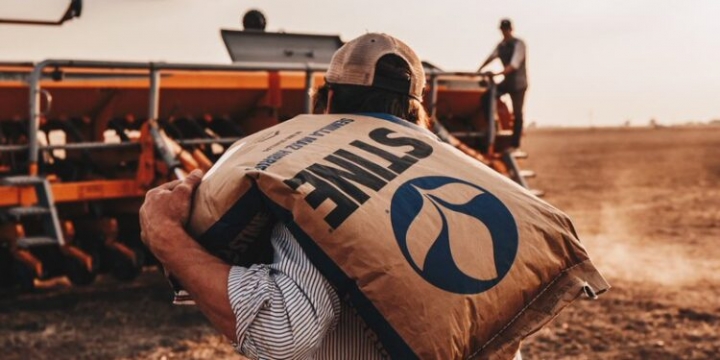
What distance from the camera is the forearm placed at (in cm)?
150

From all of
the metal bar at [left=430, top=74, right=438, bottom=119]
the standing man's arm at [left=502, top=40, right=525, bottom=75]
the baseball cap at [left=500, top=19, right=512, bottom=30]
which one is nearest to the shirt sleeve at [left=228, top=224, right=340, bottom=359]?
the metal bar at [left=430, top=74, right=438, bottom=119]

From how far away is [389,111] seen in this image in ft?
5.64

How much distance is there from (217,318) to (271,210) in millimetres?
189

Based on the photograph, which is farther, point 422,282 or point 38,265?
point 38,265

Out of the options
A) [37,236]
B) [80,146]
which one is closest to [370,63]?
[37,236]

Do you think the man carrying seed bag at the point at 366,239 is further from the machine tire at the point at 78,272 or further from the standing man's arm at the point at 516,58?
the standing man's arm at the point at 516,58

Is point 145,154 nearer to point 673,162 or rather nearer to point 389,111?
point 389,111

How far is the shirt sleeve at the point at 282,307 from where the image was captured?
1.45 m

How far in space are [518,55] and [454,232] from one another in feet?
28.9

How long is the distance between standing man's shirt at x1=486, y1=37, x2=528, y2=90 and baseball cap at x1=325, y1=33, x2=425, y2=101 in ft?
27.8

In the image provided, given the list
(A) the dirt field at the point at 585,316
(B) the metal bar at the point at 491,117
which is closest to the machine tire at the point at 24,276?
(A) the dirt field at the point at 585,316

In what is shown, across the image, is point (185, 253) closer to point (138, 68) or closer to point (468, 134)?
point (138, 68)

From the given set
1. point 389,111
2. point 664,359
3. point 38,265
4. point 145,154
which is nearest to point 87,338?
point 38,265

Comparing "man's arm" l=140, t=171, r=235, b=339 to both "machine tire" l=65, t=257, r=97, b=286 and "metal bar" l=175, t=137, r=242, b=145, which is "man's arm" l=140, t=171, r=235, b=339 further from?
"metal bar" l=175, t=137, r=242, b=145
